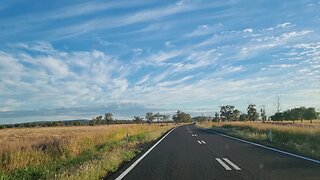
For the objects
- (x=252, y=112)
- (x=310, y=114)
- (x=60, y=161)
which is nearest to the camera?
(x=60, y=161)

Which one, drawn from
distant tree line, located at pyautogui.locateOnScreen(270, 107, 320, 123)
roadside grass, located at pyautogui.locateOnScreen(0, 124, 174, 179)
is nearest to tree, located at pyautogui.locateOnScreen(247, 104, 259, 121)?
distant tree line, located at pyautogui.locateOnScreen(270, 107, 320, 123)

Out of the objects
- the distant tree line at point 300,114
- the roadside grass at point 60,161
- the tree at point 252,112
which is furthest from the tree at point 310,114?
the roadside grass at point 60,161

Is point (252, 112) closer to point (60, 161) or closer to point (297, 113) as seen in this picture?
point (297, 113)

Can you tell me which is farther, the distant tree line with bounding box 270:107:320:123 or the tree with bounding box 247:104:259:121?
the tree with bounding box 247:104:259:121

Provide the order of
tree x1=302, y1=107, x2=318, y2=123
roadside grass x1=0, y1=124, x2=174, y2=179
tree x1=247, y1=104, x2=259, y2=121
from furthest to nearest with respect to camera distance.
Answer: tree x1=247, y1=104, x2=259, y2=121 → tree x1=302, y1=107, x2=318, y2=123 → roadside grass x1=0, y1=124, x2=174, y2=179

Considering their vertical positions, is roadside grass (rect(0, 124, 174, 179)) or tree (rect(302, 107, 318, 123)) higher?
tree (rect(302, 107, 318, 123))

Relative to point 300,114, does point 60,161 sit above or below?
below

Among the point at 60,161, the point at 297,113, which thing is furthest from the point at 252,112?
the point at 60,161

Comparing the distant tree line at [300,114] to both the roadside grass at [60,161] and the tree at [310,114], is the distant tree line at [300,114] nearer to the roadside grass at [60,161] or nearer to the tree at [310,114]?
the tree at [310,114]

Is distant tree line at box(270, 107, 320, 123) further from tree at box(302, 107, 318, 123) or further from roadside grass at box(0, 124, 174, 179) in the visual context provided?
roadside grass at box(0, 124, 174, 179)

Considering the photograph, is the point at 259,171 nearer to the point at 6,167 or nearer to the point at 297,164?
the point at 297,164

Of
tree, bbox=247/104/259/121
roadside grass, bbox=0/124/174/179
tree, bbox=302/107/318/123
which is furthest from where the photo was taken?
tree, bbox=247/104/259/121

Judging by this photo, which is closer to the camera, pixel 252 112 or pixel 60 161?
pixel 60 161

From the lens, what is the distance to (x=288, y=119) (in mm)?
142750
